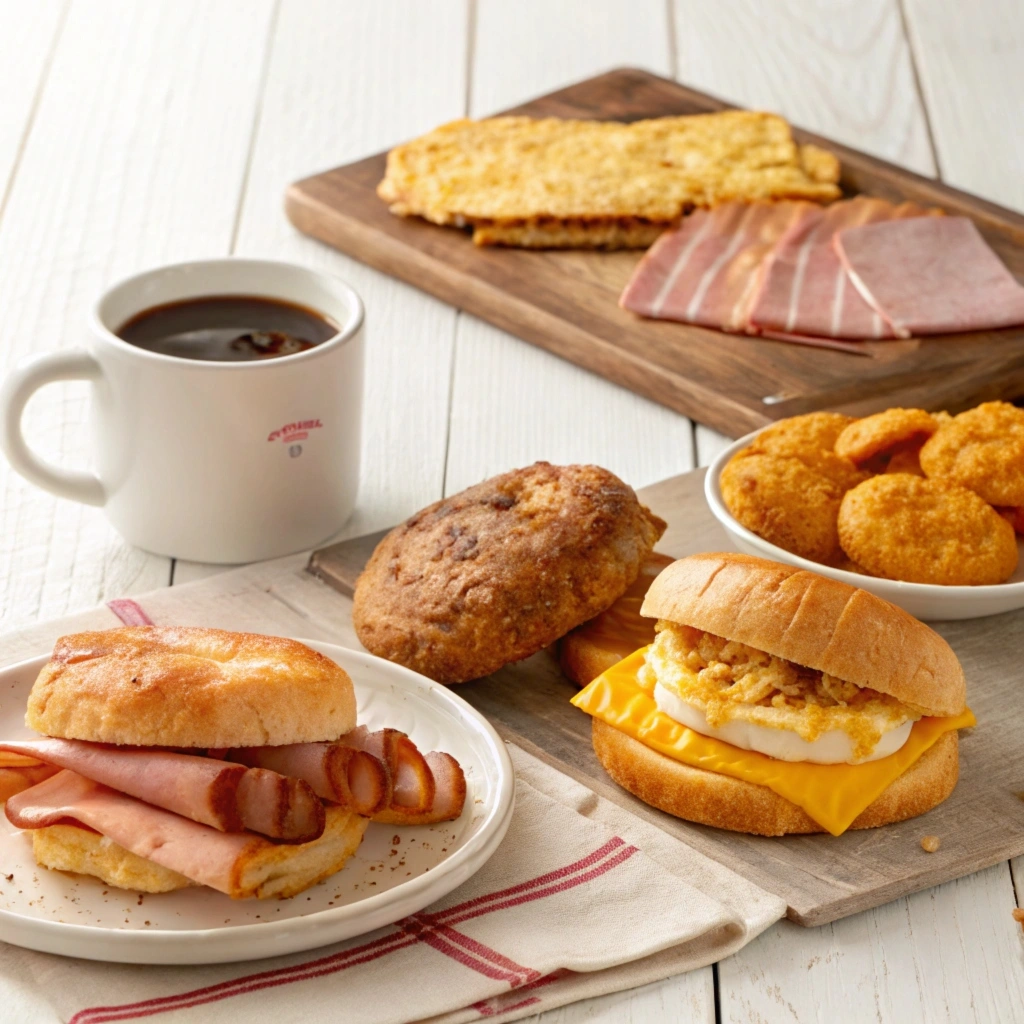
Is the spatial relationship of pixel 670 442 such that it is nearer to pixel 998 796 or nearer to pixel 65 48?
pixel 998 796

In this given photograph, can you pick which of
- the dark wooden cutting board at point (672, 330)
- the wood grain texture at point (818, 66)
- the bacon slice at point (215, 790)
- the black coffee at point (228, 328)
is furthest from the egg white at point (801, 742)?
the wood grain texture at point (818, 66)

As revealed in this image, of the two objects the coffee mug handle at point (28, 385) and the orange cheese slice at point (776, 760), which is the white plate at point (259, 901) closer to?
the orange cheese slice at point (776, 760)

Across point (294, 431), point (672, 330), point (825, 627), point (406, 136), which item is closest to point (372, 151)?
point (406, 136)

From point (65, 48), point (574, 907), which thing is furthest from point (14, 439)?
point (65, 48)

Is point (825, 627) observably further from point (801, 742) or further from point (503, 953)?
point (503, 953)

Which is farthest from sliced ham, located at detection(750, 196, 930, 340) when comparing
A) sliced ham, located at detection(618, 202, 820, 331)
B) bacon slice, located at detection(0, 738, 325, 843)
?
bacon slice, located at detection(0, 738, 325, 843)

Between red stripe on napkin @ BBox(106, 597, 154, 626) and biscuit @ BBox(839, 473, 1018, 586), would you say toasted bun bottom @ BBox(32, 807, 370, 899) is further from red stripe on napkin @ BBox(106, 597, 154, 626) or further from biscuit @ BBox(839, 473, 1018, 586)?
biscuit @ BBox(839, 473, 1018, 586)
